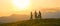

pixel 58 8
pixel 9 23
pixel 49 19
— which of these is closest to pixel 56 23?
pixel 49 19

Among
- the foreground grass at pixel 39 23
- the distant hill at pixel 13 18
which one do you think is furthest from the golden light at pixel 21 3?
the foreground grass at pixel 39 23

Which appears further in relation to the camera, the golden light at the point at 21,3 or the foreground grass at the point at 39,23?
the golden light at the point at 21,3

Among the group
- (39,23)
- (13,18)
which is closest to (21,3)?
(13,18)

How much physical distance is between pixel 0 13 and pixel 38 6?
16.3 inches

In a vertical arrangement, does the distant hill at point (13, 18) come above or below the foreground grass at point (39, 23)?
above

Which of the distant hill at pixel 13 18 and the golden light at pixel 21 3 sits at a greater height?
the golden light at pixel 21 3

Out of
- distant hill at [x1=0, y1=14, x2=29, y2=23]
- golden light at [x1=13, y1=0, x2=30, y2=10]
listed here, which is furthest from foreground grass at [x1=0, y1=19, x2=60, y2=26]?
golden light at [x1=13, y1=0, x2=30, y2=10]

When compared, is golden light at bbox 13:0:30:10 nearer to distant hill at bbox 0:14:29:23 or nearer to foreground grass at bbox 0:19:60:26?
distant hill at bbox 0:14:29:23

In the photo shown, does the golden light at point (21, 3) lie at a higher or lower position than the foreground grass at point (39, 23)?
higher

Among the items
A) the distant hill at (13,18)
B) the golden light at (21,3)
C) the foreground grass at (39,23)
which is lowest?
the foreground grass at (39,23)

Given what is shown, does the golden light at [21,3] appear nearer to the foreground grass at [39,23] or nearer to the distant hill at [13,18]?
the distant hill at [13,18]

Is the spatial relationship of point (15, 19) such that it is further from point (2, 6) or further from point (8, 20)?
point (2, 6)

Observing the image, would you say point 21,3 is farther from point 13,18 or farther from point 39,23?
point 39,23

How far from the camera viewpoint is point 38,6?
136 centimetres
